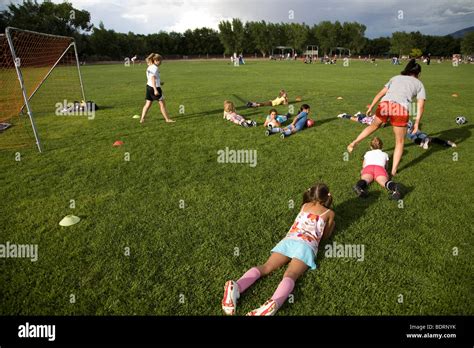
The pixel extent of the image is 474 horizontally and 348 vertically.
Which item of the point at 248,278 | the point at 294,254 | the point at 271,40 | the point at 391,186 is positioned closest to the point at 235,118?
the point at 391,186

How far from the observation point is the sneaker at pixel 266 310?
125 inches

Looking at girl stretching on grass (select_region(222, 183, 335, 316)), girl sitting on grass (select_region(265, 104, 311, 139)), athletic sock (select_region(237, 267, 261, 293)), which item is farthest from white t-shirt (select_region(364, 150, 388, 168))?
athletic sock (select_region(237, 267, 261, 293))

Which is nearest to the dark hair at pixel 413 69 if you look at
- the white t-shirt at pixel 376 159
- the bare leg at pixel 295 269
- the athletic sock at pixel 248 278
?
the white t-shirt at pixel 376 159

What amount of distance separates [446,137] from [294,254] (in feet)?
27.9

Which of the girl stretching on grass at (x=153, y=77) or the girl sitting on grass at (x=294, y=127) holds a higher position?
the girl stretching on grass at (x=153, y=77)

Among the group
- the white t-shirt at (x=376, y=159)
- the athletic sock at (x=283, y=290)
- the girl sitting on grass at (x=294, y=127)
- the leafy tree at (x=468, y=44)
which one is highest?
the leafy tree at (x=468, y=44)

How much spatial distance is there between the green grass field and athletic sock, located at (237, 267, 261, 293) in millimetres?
121

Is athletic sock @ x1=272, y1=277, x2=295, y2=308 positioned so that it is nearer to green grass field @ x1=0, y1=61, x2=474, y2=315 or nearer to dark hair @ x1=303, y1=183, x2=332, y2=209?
green grass field @ x1=0, y1=61, x2=474, y2=315

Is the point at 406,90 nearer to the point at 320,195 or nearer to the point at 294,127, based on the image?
the point at 320,195

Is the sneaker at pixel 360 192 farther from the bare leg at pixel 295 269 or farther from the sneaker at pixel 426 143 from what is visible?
the sneaker at pixel 426 143

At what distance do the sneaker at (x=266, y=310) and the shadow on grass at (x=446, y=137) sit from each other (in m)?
5.31

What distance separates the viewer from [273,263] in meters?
3.88

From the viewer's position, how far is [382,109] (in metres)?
6.51

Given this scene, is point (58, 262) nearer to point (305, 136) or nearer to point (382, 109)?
point (382, 109)
